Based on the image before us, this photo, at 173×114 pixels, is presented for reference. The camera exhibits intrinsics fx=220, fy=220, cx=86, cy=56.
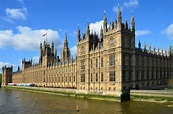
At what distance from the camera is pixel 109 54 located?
239ft

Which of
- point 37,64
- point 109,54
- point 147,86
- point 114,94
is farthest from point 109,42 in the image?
point 37,64

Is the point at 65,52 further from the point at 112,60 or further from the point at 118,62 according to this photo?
the point at 118,62

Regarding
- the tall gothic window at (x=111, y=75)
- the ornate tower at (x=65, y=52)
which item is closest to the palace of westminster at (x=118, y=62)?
the tall gothic window at (x=111, y=75)

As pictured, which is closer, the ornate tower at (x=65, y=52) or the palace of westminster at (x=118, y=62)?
the palace of westminster at (x=118, y=62)

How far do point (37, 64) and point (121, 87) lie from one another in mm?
107882

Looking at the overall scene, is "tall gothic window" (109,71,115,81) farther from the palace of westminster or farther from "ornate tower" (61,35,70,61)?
"ornate tower" (61,35,70,61)

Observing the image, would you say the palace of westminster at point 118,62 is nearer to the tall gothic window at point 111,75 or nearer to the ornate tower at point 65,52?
the tall gothic window at point 111,75

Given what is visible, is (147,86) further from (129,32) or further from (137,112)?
(137,112)

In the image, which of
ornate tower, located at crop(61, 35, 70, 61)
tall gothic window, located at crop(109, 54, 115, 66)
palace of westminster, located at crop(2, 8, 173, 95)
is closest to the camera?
palace of westminster, located at crop(2, 8, 173, 95)

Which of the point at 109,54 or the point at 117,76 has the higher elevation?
the point at 109,54

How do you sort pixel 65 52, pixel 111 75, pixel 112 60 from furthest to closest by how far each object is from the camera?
1. pixel 65 52
2. pixel 112 60
3. pixel 111 75

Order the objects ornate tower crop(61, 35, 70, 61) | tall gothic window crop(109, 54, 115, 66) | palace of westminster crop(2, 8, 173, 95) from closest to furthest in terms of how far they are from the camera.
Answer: palace of westminster crop(2, 8, 173, 95) → tall gothic window crop(109, 54, 115, 66) → ornate tower crop(61, 35, 70, 61)

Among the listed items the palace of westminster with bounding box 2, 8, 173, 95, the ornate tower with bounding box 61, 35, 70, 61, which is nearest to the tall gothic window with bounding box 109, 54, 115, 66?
the palace of westminster with bounding box 2, 8, 173, 95

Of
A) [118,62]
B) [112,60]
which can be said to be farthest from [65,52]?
Result: [118,62]
